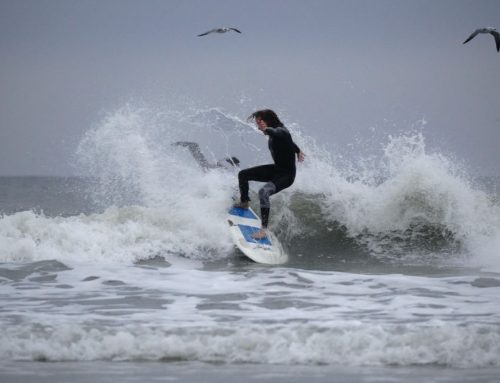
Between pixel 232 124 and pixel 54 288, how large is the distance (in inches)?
195

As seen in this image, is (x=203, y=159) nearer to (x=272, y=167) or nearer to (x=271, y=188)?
(x=272, y=167)

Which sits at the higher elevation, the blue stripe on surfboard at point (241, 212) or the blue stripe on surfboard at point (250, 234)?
the blue stripe on surfboard at point (241, 212)

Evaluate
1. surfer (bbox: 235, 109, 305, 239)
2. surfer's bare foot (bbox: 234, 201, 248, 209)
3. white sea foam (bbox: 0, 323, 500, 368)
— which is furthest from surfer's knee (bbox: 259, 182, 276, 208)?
white sea foam (bbox: 0, 323, 500, 368)

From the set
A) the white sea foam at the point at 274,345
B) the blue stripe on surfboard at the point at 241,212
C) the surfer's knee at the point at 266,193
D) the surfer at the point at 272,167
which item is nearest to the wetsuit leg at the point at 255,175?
the surfer at the point at 272,167

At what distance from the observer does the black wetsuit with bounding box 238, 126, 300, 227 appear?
10992mm

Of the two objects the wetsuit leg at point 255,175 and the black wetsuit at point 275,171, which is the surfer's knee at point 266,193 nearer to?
the black wetsuit at point 275,171

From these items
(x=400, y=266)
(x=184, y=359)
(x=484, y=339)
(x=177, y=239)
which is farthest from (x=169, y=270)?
(x=484, y=339)

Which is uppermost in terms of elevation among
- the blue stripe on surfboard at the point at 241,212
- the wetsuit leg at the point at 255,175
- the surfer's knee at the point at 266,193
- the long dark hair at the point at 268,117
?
the long dark hair at the point at 268,117

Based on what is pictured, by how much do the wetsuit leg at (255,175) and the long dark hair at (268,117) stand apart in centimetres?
61

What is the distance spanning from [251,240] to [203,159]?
286 cm

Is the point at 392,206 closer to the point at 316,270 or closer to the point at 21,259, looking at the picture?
the point at 316,270

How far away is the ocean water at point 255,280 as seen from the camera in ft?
21.0

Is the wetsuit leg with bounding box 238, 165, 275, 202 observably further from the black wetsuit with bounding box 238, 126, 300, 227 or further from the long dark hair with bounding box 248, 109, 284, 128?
the long dark hair with bounding box 248, 109, 284, 128

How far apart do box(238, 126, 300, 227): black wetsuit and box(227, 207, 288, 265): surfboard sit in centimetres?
32
